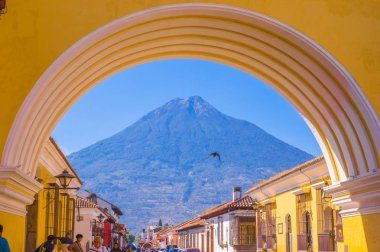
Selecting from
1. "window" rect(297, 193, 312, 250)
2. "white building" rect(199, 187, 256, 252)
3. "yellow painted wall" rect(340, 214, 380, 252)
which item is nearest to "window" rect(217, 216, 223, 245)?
"white building" rect(199, 187, 256, 252)

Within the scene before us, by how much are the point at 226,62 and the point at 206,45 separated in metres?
0.76

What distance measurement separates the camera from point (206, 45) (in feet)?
34.9

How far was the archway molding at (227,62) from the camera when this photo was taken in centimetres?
898

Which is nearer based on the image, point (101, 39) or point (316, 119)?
point (101, 39)

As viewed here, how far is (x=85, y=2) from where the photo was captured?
9.07m

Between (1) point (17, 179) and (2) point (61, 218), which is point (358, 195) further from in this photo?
(2) point (61, 218)

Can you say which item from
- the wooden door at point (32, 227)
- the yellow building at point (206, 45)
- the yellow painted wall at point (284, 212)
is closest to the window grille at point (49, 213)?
the wooden door at point (32, 227)

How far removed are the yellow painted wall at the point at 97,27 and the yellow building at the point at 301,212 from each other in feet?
23.4

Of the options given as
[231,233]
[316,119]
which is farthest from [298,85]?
[231,233]

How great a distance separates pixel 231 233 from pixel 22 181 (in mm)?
25188

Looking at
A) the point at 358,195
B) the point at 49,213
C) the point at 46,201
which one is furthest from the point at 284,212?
the point at 358,195

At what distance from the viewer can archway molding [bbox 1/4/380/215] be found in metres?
8.98

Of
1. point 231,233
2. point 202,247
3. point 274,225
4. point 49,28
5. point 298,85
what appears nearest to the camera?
point 49,28

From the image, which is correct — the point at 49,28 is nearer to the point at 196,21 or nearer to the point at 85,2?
the point at 85,2
